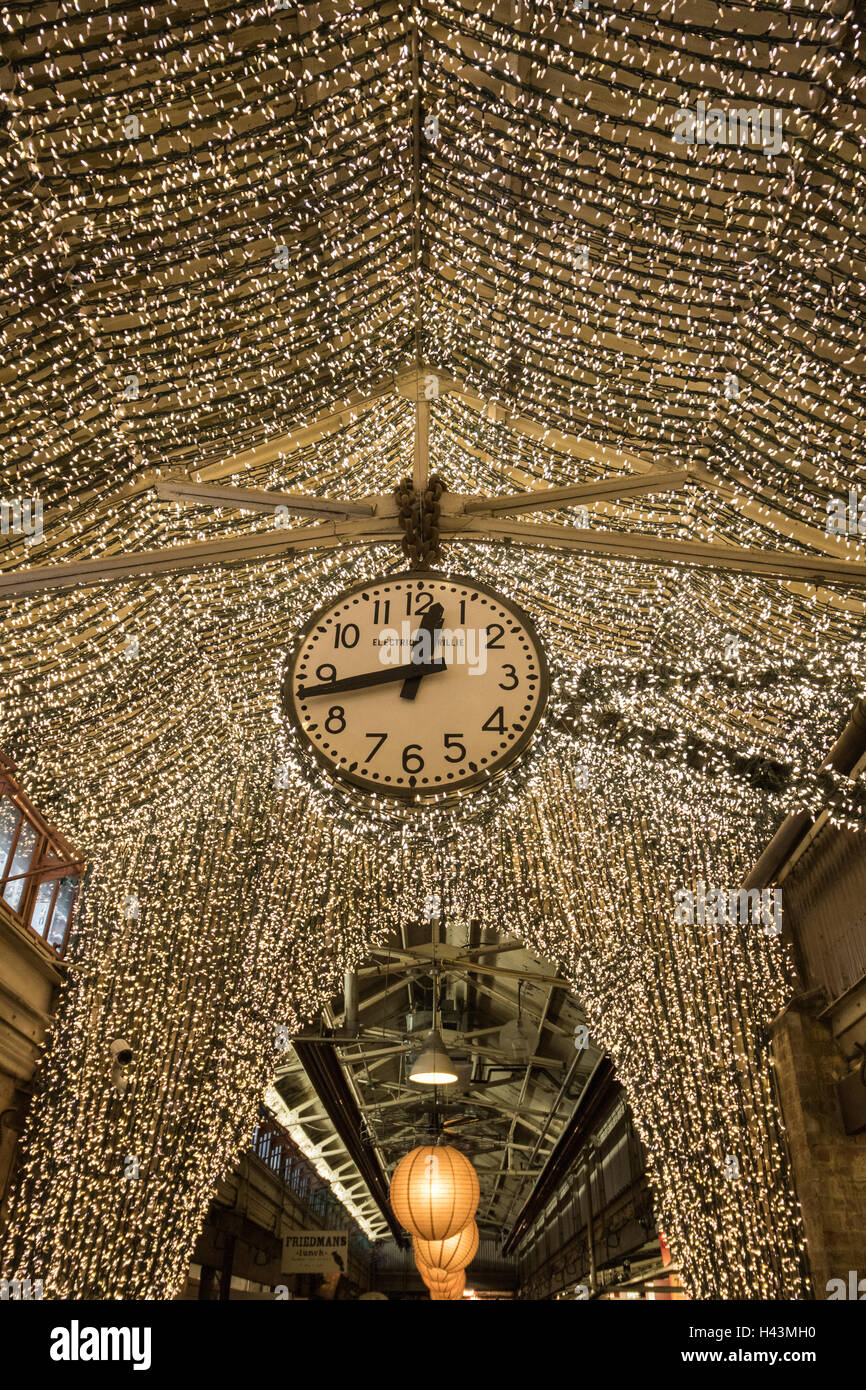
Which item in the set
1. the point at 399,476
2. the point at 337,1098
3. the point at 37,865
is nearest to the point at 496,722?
the point at 399,476

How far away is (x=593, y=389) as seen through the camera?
10.0ft

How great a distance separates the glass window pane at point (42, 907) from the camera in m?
5.02

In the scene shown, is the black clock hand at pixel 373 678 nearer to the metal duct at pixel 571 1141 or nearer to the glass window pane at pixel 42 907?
the glass window pane at pixel 42 907

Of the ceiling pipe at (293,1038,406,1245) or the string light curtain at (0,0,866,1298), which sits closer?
the string light curtain at (0,0,866,1298)

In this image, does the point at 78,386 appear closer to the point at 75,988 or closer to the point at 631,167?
the point at 631,167

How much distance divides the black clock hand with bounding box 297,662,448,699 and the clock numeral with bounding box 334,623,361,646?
129 mm

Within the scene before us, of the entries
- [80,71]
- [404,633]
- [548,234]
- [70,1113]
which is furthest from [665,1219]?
[80,71]

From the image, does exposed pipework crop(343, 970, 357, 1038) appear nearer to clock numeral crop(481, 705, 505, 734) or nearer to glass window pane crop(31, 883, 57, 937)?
glass window pane crop(31, 883, 57, 937)

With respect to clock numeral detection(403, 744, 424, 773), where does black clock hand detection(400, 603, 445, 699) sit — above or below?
above

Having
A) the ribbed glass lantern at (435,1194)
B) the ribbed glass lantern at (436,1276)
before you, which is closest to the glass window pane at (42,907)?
the ribbed glass lantern at (435,1194)

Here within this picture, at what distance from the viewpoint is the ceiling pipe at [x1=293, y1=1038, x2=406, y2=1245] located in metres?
9.12

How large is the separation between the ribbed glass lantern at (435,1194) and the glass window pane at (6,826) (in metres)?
3.67

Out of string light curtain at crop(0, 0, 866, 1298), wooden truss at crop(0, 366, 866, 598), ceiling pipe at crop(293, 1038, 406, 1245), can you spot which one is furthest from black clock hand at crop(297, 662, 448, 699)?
ceiling pipe at crop(293, 1038, 406, 1245)

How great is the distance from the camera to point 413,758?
1.81 metres
